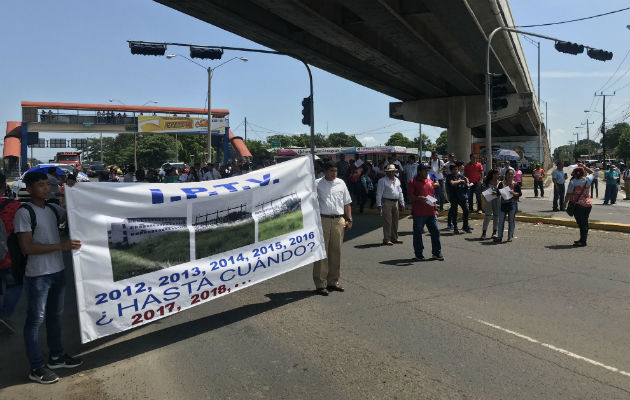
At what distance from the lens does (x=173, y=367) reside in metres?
4.32

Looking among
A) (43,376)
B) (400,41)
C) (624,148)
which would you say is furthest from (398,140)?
(43,376)

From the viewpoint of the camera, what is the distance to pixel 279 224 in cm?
595

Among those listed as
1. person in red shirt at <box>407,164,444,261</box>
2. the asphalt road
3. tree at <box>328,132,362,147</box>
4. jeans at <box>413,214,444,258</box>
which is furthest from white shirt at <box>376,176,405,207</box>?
tree at <box>328,132,362,147</box>

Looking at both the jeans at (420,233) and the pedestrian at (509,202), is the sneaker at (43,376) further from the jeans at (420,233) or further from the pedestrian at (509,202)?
the pedestrian at (509,202)

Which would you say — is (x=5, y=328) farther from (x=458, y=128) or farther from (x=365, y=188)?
(x=458, y=128)

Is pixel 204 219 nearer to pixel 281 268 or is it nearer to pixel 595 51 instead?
pixel 281 268

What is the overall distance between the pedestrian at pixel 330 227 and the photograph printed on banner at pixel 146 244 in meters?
2.08

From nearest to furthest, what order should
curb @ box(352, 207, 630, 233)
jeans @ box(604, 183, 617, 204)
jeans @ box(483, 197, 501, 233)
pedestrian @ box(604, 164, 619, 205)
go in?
jeans @ box(483, 197, 501, 233)
curb @ box(352, 207, 630, 233)
pedestrian @ box(604, 164, 619, 205)
jeans @ box(604, 183, 617, 204)

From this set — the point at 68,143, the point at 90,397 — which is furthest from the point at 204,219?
the point at 68,143

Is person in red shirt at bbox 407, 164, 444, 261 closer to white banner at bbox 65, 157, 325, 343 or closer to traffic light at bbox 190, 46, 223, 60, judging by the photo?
white banner at bbox 65, 157, 325, 343

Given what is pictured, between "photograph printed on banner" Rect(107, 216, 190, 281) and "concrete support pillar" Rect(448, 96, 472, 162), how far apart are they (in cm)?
2162

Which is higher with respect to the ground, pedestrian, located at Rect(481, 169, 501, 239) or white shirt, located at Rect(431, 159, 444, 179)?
white shirt, located at Rect(431, 159, 444, 179)

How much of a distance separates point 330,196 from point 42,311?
11.9ft

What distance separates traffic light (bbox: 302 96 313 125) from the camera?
649 inches
